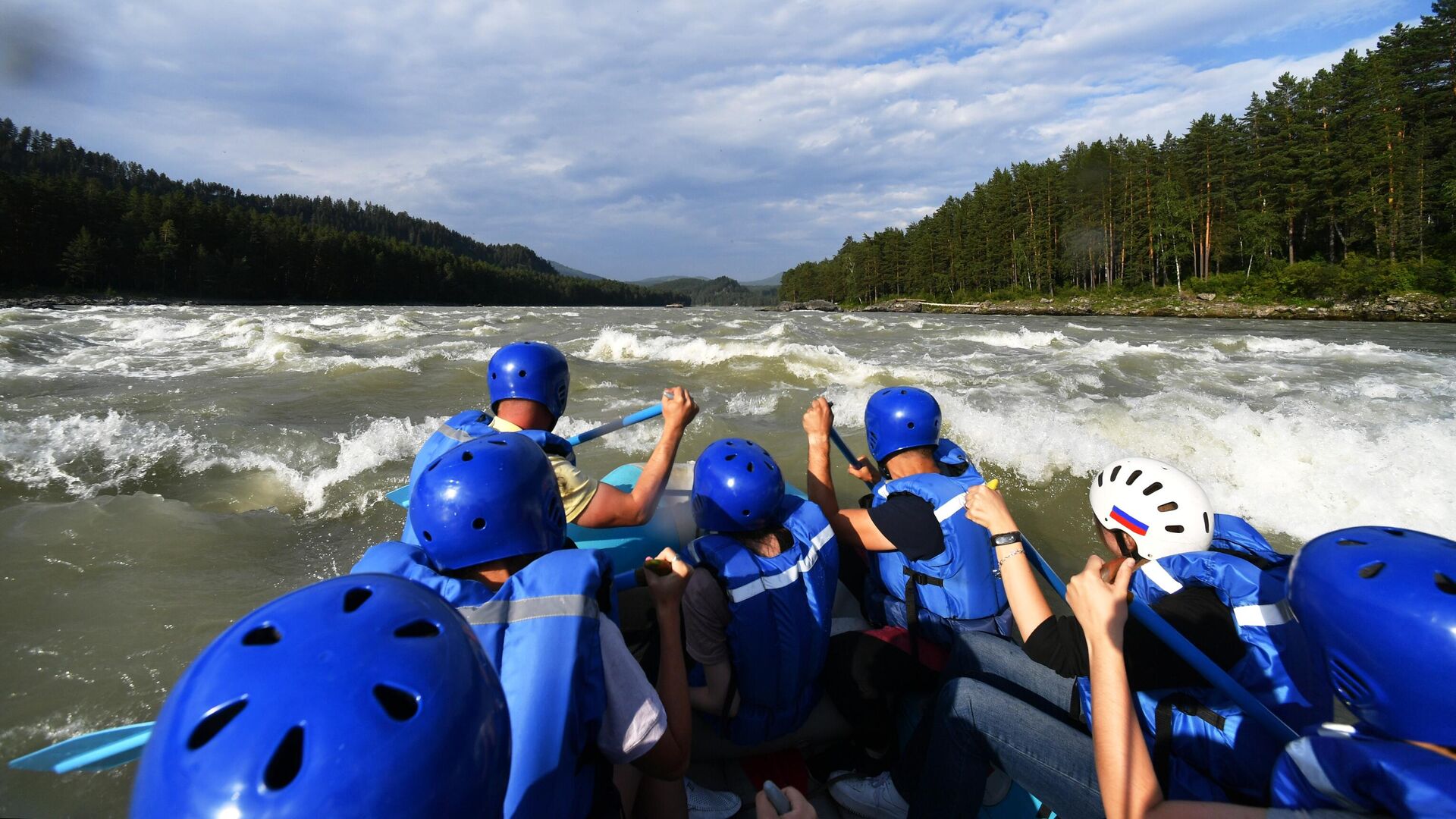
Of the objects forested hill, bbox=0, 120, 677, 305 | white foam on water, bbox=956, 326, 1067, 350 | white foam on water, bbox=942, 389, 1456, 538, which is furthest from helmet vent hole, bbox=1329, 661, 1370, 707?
forested hill, bbox=0, 120, 677, 305

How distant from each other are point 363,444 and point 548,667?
23.3ft

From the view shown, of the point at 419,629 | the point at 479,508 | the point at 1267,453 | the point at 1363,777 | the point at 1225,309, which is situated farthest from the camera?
the point at 1225,309

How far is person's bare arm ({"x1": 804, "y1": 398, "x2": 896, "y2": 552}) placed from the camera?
3.10 metres

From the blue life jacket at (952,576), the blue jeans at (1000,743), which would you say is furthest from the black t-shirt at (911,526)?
the blue jeans at (1000,743)

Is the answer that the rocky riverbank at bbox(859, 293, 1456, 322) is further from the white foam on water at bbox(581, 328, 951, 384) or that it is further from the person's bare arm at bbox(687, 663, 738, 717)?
the person's bare arm at bbox(687, 663, 738, 717)

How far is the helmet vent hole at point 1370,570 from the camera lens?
4.74 ft

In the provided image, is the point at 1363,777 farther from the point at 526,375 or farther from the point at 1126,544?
the point at 526,375

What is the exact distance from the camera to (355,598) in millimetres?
1189

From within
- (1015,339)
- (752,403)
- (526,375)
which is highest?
(526,375)

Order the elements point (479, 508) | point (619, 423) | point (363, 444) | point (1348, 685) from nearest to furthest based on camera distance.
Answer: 1. point (1348, 685)
2. point (479, 508)
3. point (619, 423)
4. point (363, 444)

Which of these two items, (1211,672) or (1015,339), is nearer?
(1211,672)

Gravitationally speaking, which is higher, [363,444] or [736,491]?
[736,491]

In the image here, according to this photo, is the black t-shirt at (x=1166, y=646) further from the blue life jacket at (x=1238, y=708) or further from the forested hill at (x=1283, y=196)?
the forested hill at (x=1283, y=196)

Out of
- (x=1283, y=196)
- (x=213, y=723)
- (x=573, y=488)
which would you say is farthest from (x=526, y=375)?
(x=1283, y=196)
